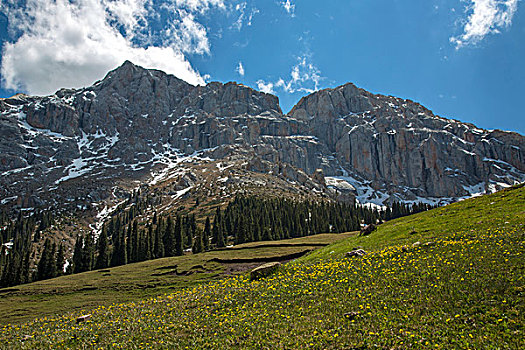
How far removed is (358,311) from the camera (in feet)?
49.7

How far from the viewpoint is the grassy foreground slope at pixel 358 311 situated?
12281 millimetres

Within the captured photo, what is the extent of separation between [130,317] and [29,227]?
200775mm

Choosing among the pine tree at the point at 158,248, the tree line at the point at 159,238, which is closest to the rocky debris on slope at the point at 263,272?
the tree line at the point at 159,238

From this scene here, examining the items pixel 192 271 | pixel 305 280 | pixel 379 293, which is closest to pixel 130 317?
pixel 305 280

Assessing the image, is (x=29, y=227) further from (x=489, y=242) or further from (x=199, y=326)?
(x=489, y=242)

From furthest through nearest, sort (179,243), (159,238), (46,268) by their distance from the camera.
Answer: (159,238) → (179,243) → (46,268)

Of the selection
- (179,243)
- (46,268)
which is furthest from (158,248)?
(46,268)

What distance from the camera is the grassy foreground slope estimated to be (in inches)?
484

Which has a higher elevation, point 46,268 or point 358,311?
point 358,311

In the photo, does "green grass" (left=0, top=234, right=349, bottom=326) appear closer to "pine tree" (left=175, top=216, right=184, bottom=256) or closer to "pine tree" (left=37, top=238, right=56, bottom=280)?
"pine tree" (left=37, top=238, right=56, bottom=280)

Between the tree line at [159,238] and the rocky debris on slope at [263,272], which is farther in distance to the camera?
the tree line at [159,238]

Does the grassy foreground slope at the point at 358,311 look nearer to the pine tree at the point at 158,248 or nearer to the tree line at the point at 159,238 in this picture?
the pine tree at the point at 158,248

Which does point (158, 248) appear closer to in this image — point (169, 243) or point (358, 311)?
point (169, 243)

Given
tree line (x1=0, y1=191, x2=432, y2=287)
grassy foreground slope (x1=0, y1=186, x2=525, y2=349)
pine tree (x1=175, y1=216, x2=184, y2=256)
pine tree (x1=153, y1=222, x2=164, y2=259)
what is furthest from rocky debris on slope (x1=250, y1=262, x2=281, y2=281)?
pine tree (x1=153, y1=222, x2=164, y2=259)
